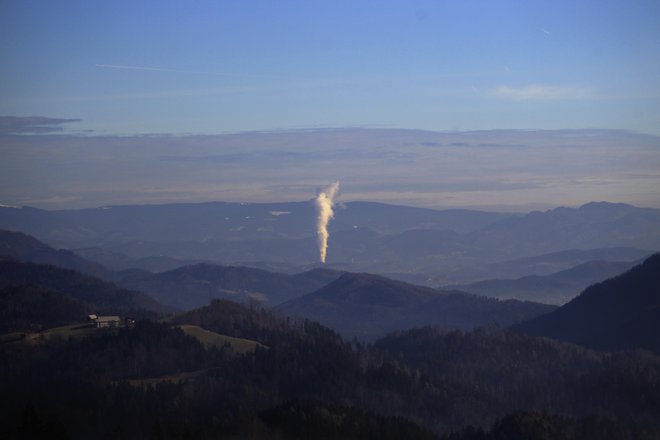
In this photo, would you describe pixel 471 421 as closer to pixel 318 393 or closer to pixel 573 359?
pixel 318 393

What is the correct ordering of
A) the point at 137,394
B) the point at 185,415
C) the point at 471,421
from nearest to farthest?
the point at 185,415, the point at 137,394, the point at 471,421

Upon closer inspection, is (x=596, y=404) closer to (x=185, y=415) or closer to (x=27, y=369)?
(x=185, y=415)

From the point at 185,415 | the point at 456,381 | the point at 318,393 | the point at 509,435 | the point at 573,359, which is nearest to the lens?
the point at 509,435

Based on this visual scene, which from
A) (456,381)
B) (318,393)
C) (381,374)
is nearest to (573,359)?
(456,381)

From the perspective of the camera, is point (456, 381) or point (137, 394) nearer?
point (137, 394)

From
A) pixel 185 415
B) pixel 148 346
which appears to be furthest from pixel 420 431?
pixel 148 346

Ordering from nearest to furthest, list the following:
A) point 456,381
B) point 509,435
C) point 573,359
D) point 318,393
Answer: point 509,435 → point 318,393 → point 456,381 → point 573,359
